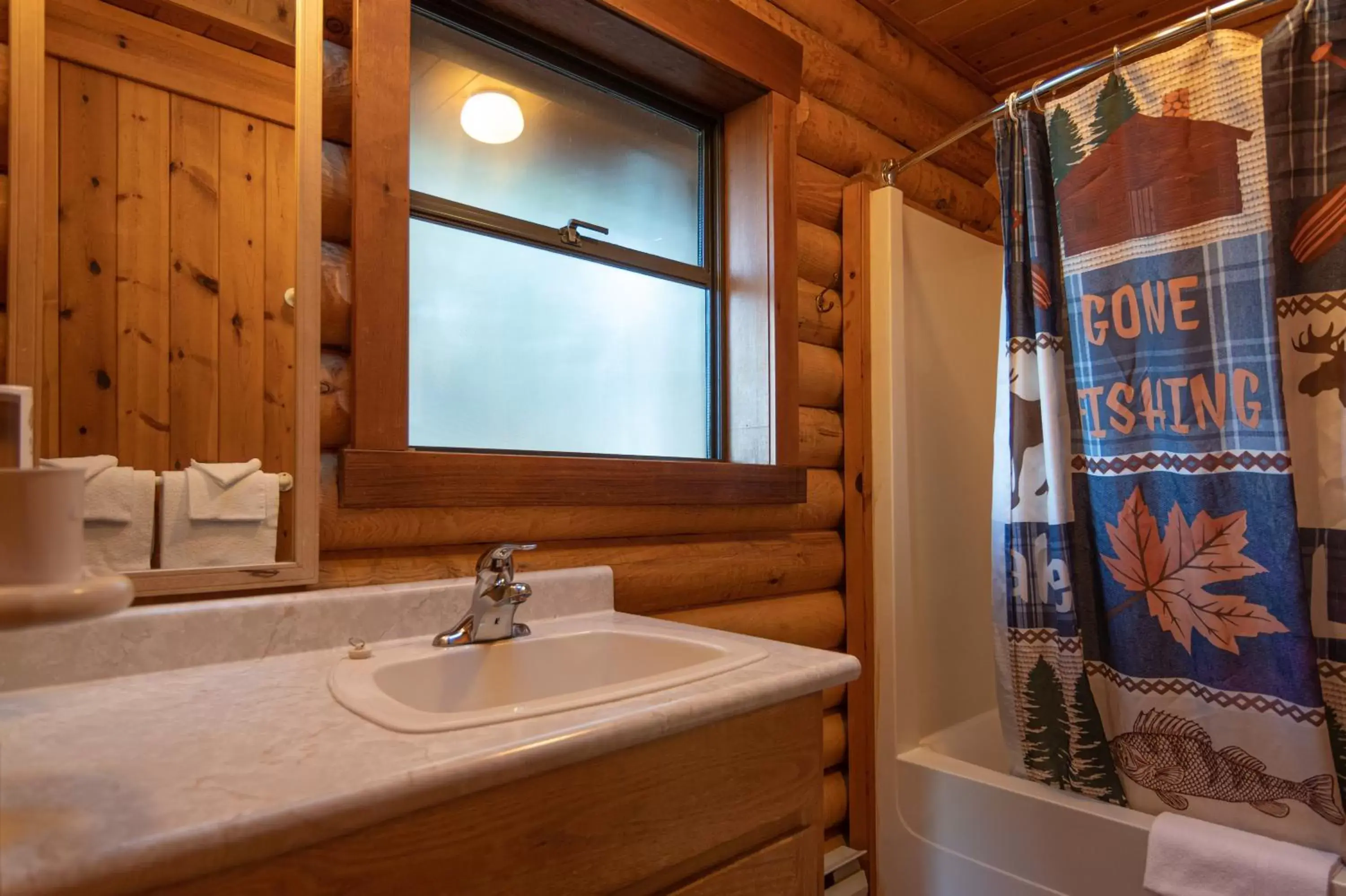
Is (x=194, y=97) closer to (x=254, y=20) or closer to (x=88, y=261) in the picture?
(x=254, y=20)

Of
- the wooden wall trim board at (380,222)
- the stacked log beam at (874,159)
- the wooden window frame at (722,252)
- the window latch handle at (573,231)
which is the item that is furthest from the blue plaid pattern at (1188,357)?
the wooden wall trim board at (380,222)

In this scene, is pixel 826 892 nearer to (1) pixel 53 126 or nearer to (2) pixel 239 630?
(2) pixel 239 630

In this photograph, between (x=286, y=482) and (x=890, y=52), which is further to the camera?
(x=890, y=52)

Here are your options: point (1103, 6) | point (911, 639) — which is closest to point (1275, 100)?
point (1103, 6)

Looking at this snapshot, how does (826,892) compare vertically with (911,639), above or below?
below

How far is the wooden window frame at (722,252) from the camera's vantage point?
1.22m

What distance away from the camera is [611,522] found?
154 centimetres

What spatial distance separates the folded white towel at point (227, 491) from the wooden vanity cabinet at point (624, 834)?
62 cm

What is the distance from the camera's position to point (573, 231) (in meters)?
1.66

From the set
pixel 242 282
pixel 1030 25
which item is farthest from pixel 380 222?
pixel 1030 25

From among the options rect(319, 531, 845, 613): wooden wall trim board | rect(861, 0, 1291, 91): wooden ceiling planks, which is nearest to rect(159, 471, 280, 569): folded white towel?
rect(319, 531, 845, 613): wooden wall trim board

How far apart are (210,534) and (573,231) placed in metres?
0.93

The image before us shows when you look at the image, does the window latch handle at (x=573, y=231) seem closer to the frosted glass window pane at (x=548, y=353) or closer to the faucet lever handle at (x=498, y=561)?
the frosted glass window pane at (x=548, y=353)

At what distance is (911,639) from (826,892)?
2.02 ft
